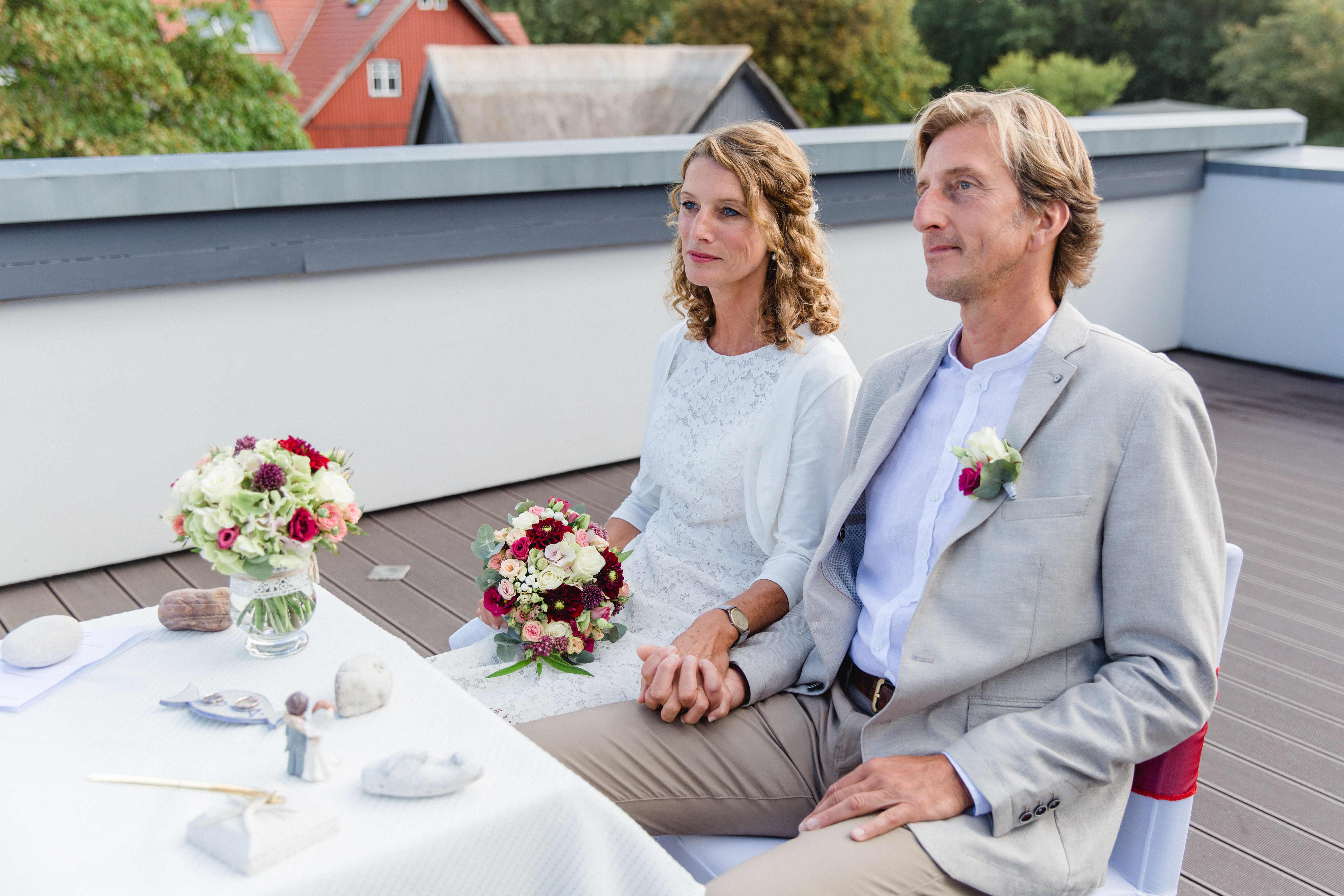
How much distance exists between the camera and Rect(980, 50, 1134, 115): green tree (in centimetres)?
4088

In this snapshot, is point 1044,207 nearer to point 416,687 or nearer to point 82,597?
point 416,687

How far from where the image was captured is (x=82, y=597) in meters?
3.45

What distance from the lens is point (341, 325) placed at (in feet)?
13.1

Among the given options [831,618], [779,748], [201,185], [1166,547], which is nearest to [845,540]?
[831,618]

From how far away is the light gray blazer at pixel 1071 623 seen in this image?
1.47 metres

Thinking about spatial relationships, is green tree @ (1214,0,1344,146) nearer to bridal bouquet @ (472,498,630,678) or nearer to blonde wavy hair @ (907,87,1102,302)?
blonde wavy hair @ (907,87,1102,302)

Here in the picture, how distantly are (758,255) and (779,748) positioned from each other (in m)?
0.95

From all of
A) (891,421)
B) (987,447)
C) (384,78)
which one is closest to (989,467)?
(987,447)

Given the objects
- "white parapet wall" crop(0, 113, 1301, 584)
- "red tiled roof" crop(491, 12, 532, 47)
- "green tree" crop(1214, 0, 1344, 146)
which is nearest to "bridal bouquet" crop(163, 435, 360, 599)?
"white parapet wall" crop(0, 113, 1301, 584)

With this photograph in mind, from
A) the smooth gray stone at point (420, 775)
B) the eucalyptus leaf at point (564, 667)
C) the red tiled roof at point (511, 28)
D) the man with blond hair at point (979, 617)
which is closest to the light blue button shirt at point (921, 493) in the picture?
the man with blond hair at point (979, 617)

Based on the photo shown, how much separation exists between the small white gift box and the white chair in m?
0.68

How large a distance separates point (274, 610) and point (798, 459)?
3.26ft

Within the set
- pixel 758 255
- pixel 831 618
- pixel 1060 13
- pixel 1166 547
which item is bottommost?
pixel 831 618

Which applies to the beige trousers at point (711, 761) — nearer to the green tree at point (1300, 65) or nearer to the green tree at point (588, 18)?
the green tree at point (1300, 65)
